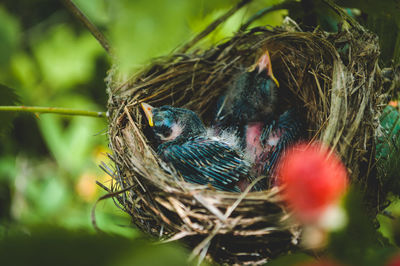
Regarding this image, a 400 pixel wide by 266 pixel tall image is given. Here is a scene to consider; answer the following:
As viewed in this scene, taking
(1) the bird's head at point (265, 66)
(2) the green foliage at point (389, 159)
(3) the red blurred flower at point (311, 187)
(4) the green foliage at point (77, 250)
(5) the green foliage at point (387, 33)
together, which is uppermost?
(1) the bird's head at point (265, 66)

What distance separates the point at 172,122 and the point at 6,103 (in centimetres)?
56

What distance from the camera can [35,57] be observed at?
241cm

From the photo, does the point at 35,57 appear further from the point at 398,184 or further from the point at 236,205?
the point at 398,184

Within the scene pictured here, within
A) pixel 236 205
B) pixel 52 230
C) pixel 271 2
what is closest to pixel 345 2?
pixel 271 2

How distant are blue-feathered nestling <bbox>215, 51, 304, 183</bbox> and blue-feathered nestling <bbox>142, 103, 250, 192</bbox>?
131mm

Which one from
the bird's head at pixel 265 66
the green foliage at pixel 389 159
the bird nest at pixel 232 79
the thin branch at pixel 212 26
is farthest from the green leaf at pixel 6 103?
the green foliage at pixel 389 159

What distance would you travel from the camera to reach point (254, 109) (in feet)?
4.66

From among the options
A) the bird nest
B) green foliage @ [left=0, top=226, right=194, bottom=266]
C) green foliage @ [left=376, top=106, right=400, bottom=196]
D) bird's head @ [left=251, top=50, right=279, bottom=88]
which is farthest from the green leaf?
green foliage @ [left=376, top=106, right=400, bottom=196]

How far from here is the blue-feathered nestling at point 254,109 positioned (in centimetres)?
132

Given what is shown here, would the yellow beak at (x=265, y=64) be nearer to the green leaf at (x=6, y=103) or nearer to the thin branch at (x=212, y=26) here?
A: the thin branch at (x=212, y=26)

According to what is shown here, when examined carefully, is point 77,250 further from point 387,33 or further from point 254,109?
point 254,109

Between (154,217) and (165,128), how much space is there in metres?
0.45

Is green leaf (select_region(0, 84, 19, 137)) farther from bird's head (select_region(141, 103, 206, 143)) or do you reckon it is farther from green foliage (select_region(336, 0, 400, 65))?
green foliage (select_region(336, 0, 400, 65))

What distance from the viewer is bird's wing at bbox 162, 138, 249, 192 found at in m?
1.08
